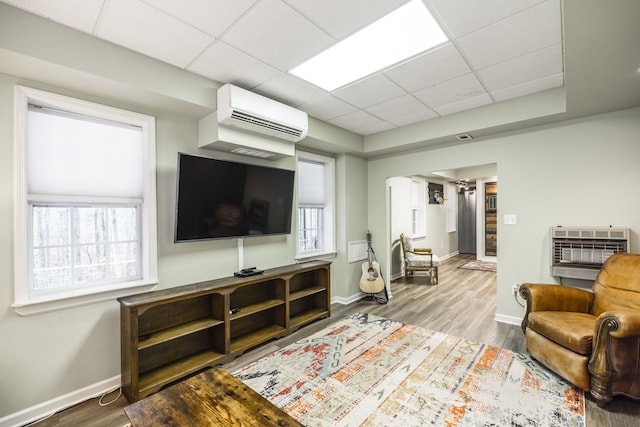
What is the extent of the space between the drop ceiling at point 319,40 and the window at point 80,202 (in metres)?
0.69

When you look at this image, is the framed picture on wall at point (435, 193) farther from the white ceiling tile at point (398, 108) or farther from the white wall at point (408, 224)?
the white ceiling tile at point (398, 108)

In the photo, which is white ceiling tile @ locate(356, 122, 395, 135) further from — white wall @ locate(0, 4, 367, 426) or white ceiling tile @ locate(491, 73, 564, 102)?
white wall @ locate(0, 4, 367, 426)

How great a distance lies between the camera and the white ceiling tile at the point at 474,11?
177cm

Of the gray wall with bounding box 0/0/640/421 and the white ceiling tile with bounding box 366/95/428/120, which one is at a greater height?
the white ceiling tile with bounding box 366/95/428/120

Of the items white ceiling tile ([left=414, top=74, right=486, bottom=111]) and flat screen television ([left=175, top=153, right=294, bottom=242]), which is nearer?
flat screen television ([left=175, top=153, right=294, bottom=242])

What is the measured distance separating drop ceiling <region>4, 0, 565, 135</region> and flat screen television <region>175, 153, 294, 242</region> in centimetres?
82

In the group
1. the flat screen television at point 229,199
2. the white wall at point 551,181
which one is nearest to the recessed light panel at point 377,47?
the flat screen television at point 229,199

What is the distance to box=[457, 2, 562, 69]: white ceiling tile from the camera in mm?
1888

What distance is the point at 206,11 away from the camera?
5.92 ft

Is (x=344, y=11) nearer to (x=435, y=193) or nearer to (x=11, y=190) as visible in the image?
(x=11, y=190)

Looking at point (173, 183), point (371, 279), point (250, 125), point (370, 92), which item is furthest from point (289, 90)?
point (371, 279)

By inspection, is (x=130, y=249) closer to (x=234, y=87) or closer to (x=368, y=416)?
(x=234, y=87)

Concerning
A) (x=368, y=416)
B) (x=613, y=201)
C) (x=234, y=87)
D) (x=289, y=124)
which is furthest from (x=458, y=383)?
(x=234, y=87)

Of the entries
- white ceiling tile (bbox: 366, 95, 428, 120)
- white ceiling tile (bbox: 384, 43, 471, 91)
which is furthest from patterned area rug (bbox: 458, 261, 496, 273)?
white ceiling tile (bbox: 384, 43, 471, 91)
